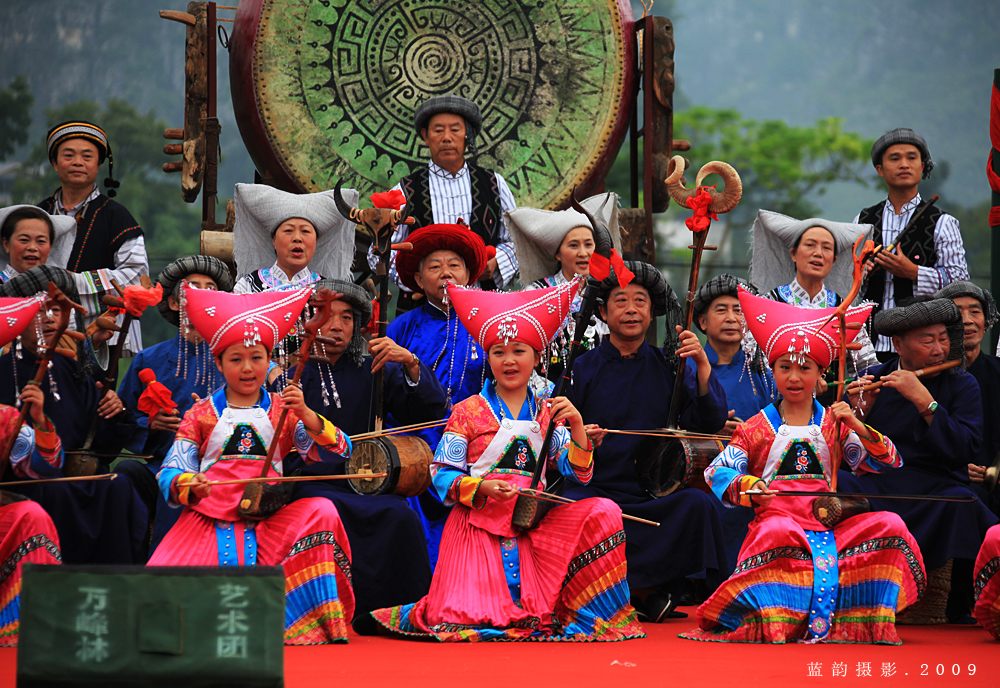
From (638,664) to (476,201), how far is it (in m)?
3.09

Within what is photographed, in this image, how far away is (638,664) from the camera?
4633 mm

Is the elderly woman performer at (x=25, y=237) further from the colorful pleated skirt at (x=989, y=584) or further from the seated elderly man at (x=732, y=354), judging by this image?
the colorful pleated skirt at (x=989, y=584)

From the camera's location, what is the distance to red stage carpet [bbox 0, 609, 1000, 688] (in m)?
4.29

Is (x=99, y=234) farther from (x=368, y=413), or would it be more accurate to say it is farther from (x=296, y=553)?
(x=296, y=553)

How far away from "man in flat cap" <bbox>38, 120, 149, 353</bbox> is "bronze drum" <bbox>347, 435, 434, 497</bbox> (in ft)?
5.76

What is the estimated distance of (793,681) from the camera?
169 inches

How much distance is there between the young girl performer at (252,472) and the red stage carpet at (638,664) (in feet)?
0.73

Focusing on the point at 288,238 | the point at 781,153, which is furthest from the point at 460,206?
the point at 781,153

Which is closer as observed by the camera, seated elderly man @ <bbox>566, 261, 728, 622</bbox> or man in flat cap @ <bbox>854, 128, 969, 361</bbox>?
seated elderly man @ <bbox>566, 261, 728, 622</bbox>

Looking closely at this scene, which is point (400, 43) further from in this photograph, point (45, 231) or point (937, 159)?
point (937, 159)

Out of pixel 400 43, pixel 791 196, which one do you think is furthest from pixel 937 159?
pixel 400 43

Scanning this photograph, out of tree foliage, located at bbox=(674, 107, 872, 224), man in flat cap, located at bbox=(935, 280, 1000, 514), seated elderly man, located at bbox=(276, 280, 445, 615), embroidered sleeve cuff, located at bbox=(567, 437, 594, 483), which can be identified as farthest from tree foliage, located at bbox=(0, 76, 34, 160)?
embroidered sleeve cuff, located at bbox=(567, 437, 594, 483)

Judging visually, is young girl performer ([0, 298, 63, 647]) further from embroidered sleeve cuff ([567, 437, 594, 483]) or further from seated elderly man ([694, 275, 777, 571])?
seated elderly man ([694, 275, 777, 571])

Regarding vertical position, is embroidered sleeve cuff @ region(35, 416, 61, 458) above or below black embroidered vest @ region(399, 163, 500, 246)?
below
